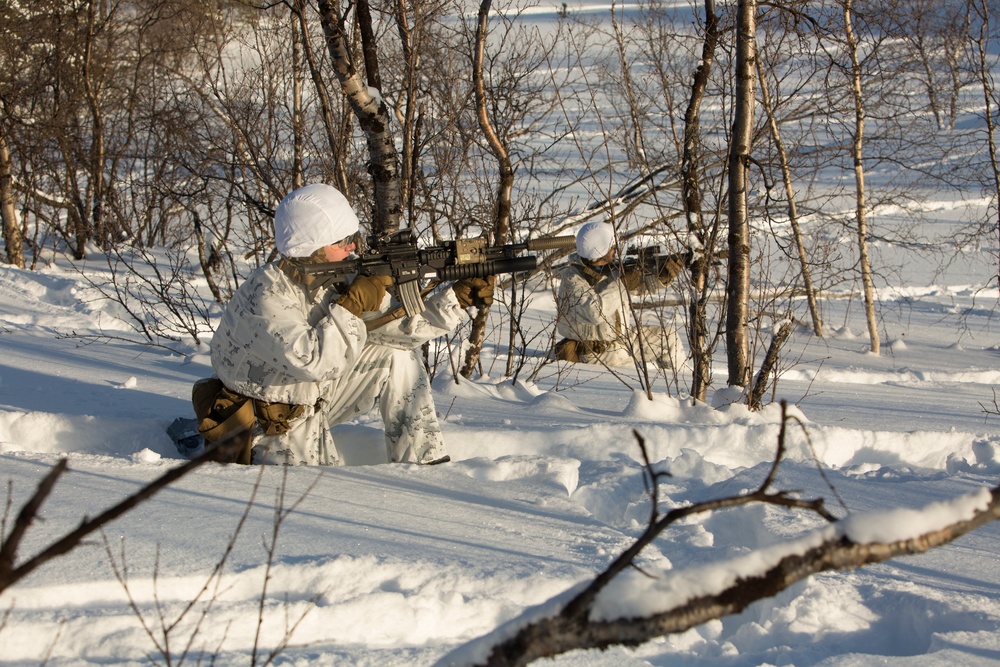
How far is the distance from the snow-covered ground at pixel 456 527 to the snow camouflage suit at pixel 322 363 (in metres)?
0.24

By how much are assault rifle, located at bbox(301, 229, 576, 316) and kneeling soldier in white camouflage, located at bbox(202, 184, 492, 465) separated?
0.06 metres

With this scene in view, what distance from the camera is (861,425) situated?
4.53 metres

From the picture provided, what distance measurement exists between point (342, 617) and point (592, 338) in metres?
5.01

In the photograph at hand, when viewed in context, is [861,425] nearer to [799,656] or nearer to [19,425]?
[799,656]

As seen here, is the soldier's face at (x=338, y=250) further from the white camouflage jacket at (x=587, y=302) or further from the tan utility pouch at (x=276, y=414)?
the white camouflage jacket at (x=587, y=302)

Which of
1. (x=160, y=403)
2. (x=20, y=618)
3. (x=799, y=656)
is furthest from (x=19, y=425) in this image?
(x=799, y=656)

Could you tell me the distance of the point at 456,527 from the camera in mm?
2766

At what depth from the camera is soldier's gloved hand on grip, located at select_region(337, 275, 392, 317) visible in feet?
11.2

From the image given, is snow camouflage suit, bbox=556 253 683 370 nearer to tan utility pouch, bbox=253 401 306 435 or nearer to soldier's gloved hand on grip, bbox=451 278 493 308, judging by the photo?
soldier's gloved hand on grip, bbox=451 278 493 308

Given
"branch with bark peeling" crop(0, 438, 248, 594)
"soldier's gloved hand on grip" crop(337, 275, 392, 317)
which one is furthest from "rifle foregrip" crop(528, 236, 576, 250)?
"branch with bark peeling" crop(0, 438, 248, 594)

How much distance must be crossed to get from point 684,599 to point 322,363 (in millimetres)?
2422

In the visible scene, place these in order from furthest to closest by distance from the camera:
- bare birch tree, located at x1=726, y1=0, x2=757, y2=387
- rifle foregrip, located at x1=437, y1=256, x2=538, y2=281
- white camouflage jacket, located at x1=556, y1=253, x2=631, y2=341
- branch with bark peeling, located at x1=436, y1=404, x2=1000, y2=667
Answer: white camouflage jacket, located at x1=556, y1=253, x2=631, y2=341 < bare birch tree, located at x1=726, y1=0, x2=757, y2=387 < rifle foregrip, located at x1=437, y1=256, x2=538, y2=281 < branch with bark peeling, located at x1=436, y1=404, x2=1000, y2=667

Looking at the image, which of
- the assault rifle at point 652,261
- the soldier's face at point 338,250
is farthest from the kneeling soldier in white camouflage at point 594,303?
the soldier's face at point 338,250

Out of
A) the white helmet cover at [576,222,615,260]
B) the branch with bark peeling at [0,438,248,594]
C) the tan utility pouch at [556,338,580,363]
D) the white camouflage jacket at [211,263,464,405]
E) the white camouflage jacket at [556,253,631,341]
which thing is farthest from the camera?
the tan utility pouch at [556,338,580,363]
